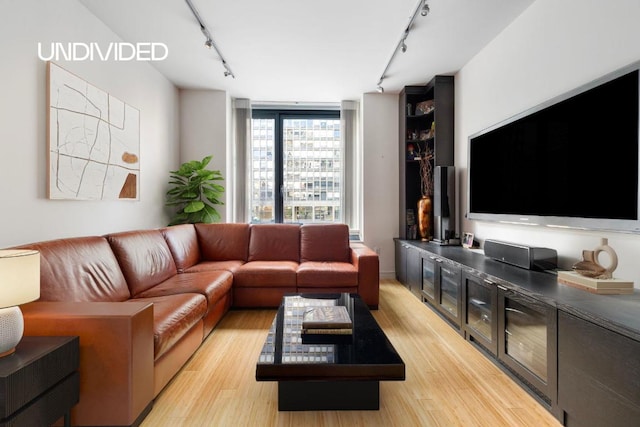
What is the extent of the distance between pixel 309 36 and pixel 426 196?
2.34 metres

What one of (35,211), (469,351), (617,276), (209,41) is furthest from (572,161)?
(35,211)

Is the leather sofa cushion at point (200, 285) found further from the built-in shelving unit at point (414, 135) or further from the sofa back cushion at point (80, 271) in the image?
the built-in shelving unit at point (414, 135)

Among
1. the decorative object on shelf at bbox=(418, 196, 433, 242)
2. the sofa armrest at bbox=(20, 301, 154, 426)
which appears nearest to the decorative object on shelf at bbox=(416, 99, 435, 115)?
the decorative object on shelf at bbox=(418, 196, 433, 242)

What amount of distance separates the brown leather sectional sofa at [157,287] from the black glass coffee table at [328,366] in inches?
24.2

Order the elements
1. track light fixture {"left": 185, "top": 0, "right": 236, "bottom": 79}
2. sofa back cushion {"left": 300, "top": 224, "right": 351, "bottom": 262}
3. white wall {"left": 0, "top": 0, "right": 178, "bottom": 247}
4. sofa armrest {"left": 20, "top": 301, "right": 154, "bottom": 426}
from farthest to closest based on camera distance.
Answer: sofa back cushion {"left": 300, "top": 224, "right": 351, "bottom": 262} < track light fixture {"left": 185, "top": 0, "right": 236, "bottom": 79} < white wall {"left": 0, "top": 0, "right": 178, "bottom": 247} < sofa armrest {"left": 20, "top": 301, "right": 154, "bottom": 426}

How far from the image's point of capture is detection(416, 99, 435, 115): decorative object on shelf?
4.11m

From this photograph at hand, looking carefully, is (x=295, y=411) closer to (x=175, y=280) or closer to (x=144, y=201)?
(x=175, y=280)

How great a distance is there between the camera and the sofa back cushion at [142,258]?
2422 mm

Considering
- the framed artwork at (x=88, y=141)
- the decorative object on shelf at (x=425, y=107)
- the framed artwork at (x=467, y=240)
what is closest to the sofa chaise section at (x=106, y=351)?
the framed artwork at (x=88, y=141)

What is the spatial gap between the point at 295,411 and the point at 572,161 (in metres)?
2.25

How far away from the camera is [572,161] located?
2004 millimetres

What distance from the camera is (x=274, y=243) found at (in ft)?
12.8

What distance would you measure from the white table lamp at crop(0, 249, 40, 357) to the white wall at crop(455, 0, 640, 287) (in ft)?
9.40

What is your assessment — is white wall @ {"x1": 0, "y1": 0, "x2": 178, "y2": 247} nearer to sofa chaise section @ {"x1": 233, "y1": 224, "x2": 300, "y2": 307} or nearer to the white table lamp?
the white table lamp
